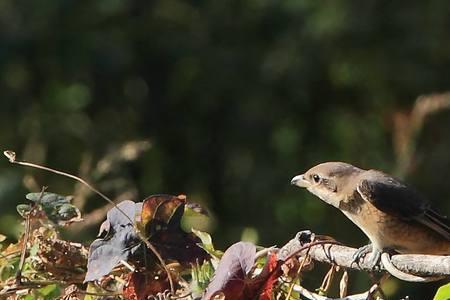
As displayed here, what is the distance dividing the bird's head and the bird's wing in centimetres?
5

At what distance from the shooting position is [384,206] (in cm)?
340

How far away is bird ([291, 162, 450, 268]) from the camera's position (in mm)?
3260

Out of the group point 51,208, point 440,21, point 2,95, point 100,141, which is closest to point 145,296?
point 51,208

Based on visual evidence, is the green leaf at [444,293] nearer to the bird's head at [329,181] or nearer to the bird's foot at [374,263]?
the bird's foot at [374,263]

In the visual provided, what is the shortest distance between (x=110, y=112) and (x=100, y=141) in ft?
2.15

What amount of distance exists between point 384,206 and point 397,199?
46 mm

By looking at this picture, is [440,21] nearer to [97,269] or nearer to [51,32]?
[51,32]

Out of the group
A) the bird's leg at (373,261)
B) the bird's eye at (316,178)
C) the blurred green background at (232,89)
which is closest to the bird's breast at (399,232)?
the bird's eye at (316,178)

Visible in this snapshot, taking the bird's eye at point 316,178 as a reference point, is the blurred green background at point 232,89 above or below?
above

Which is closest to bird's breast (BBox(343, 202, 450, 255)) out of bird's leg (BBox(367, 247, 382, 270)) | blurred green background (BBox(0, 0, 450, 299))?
bird's leg (BBox(367, 247, 382, 270))

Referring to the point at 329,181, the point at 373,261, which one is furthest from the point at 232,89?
the point at 373,261

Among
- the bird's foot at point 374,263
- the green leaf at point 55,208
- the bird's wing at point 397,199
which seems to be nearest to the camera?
the green leaf at point 55,208

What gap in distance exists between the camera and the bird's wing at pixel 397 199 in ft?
11.0

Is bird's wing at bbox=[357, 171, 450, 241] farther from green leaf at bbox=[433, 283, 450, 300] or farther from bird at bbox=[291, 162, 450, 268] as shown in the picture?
green leaf at bbox=[433, 283, 450, 300]
